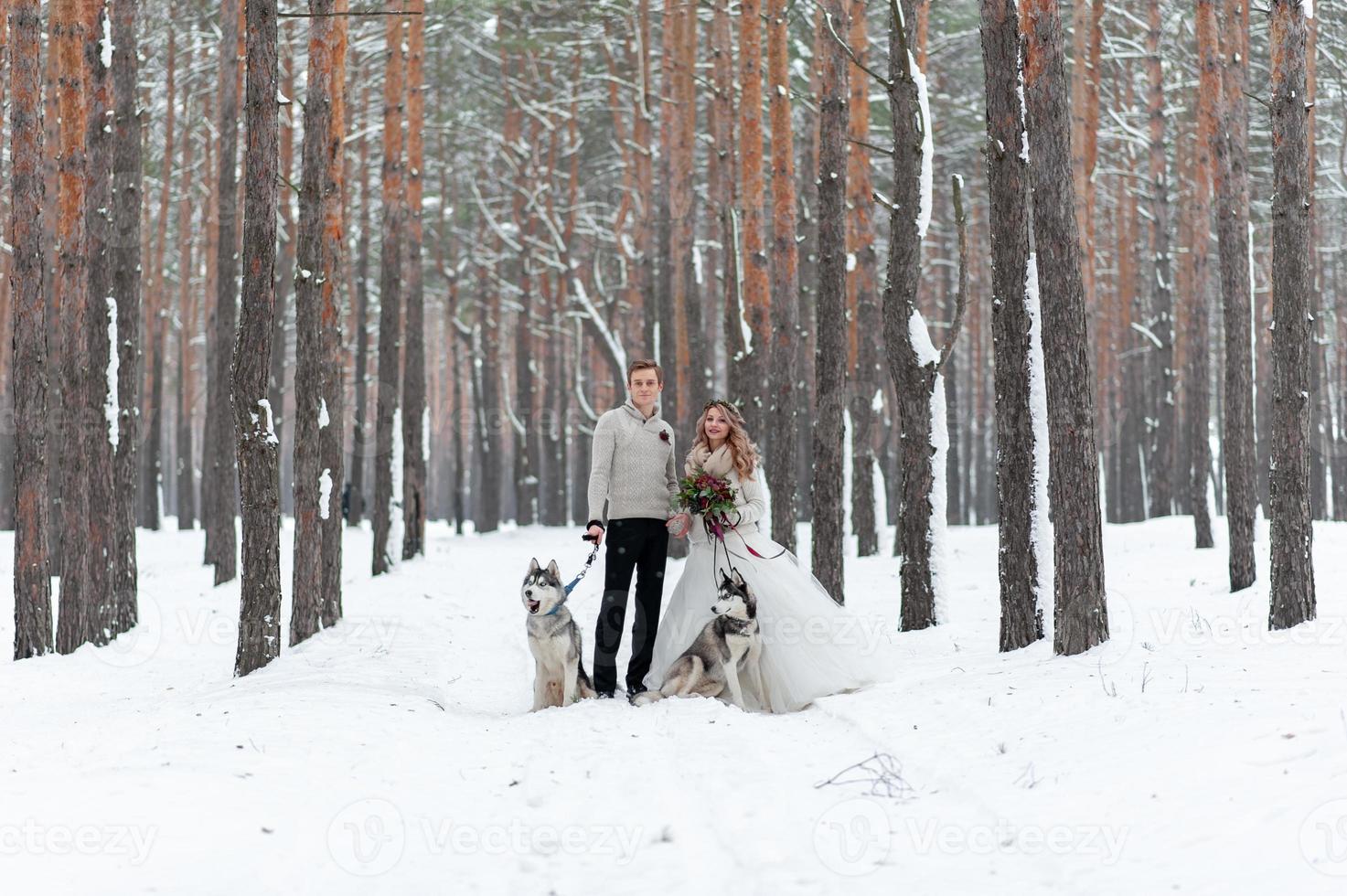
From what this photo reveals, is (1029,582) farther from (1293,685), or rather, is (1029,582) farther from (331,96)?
(331,96)

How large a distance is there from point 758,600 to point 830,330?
4.86m

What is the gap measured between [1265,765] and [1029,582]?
11.5 ft

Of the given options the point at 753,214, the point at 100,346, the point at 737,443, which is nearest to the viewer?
the point at 737,443

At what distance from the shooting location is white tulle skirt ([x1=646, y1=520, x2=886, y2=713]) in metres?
7.36

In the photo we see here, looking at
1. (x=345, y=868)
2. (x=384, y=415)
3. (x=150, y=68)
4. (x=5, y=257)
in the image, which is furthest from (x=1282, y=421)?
(x=5, y=257)

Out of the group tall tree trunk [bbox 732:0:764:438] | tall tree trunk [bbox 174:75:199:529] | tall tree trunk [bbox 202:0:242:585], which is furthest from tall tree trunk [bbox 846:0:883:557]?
tall tree trunk [bbox 174:75:199:529]

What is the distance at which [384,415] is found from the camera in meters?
18.8

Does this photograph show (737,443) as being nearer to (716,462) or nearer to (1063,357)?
(716,462)

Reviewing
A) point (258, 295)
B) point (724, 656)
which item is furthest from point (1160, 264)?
point (258, 295)

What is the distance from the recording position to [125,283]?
12273 mm

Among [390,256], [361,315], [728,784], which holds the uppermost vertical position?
[361,315]

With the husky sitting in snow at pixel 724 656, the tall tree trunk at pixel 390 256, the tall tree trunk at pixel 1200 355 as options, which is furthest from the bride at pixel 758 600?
the tall tree trunk at pixel 390 256

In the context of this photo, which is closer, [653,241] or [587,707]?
[587,707]

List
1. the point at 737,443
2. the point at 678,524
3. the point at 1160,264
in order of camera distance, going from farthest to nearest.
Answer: the point at 1160,264, the point at 737,443, the point at 678,524
